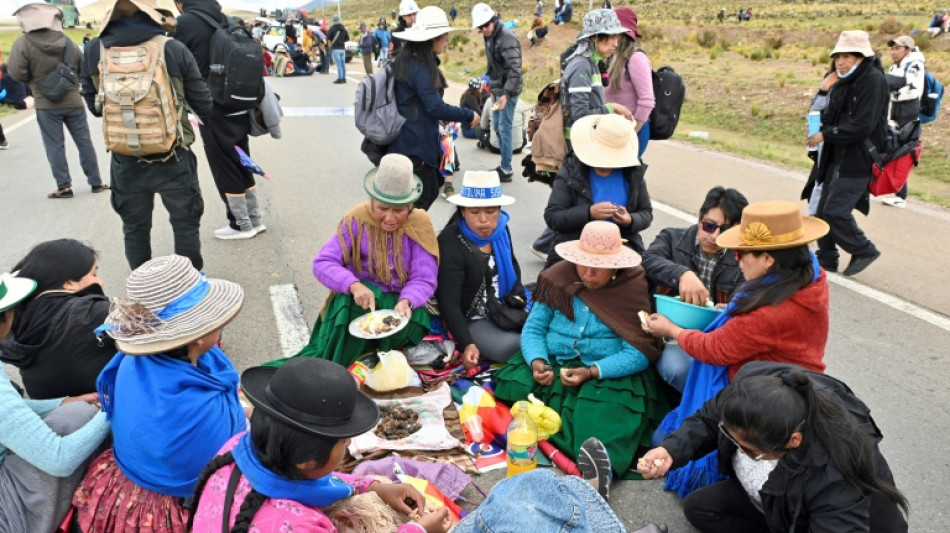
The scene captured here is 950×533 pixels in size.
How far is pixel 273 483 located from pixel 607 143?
3170mm

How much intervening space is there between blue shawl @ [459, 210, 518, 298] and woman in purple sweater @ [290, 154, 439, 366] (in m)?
0.30

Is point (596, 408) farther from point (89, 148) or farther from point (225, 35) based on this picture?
point (89, 148)

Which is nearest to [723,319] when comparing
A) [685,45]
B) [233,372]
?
[233,372]

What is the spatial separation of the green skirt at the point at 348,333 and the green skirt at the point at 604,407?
619 millimetres

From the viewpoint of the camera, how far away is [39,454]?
8.11 feet

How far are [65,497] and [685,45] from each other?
30.5 m

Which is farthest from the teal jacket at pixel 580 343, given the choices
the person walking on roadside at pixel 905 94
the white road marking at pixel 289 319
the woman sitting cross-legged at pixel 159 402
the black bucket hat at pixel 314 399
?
the person walking on roadside at pixel 905 94

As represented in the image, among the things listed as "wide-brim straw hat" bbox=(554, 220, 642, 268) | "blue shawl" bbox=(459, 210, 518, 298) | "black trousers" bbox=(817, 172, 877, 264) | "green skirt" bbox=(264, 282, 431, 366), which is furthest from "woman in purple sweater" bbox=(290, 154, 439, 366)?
"black trousers" bbox=(817, 172, 877, 264)

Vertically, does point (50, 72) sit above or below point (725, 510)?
above

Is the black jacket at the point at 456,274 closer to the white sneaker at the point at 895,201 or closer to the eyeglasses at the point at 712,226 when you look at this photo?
the eyeglasses at the point at 712,226

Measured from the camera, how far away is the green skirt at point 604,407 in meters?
3.45

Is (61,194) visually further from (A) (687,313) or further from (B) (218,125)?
(A) (687,313)

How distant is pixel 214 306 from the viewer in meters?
2.57

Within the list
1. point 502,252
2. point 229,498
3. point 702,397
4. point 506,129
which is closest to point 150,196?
point 502,252
